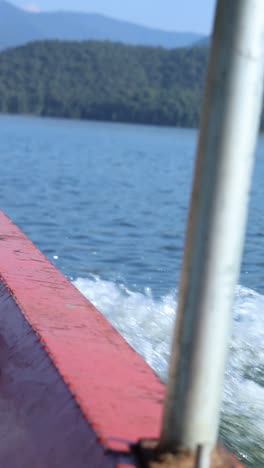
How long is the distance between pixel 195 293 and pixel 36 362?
0.99 meters

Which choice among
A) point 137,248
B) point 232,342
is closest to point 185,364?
point 232,342

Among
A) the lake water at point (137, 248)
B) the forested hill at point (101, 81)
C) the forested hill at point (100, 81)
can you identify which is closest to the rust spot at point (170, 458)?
the lake water at point (137, 248)

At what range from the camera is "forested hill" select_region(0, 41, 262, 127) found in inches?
2697

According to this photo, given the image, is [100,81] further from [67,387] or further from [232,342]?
[67,387]

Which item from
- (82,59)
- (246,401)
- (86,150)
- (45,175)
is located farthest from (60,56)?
(246,401)

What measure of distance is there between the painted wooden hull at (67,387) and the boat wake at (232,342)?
92 cm

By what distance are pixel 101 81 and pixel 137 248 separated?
66223 mm

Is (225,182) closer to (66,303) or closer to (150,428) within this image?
(150,428)

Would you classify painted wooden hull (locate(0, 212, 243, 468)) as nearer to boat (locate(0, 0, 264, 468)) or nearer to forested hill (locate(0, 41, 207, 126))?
boat (locate(0, 0, 264, 468))

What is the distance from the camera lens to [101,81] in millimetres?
75125

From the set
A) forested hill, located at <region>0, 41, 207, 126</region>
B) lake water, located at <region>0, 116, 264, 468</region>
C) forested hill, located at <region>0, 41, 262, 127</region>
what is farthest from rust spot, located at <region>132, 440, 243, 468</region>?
forested hill, located at <region>0, 41, 207, 126</region>

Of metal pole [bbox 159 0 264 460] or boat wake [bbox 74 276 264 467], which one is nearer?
metal pole [bbox 159 0 264 460]

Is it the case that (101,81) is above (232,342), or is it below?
below

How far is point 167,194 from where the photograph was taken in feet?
54.0
